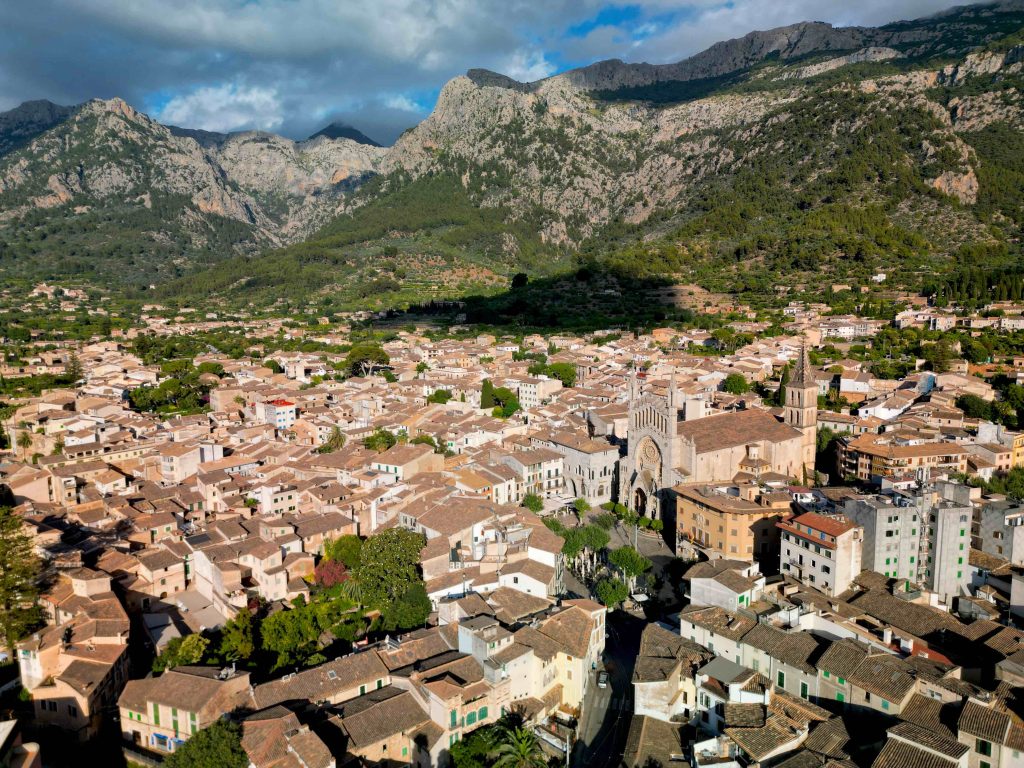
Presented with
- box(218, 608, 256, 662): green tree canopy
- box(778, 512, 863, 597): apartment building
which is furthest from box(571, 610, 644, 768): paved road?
box(218, 608, 256, 662): green tree canopy

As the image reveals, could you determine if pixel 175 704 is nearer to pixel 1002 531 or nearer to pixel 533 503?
pixel 533 503

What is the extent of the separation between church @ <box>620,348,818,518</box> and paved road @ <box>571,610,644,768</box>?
956 cm

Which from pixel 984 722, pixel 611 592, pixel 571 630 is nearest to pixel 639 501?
pixel 611 592

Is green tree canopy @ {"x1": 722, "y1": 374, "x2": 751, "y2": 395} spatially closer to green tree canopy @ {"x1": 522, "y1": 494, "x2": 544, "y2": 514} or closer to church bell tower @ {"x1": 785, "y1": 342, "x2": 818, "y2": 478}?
church bell tower @ {"x1": 785, "y1": 342, "x2": 818, "y2": 478}

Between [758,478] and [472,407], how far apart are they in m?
25.3

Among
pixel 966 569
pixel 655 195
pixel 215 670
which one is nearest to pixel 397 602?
pixel 215 670

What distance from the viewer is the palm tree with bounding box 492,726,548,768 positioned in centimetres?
1861

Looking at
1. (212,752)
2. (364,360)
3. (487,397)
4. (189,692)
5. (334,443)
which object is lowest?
(189,692)

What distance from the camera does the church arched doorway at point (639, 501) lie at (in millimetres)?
36438

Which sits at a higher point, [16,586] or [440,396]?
[440,396]

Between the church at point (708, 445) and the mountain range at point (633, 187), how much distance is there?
194 feet

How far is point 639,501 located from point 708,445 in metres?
4.65

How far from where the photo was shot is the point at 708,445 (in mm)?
34906

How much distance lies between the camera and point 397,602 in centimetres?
2595
